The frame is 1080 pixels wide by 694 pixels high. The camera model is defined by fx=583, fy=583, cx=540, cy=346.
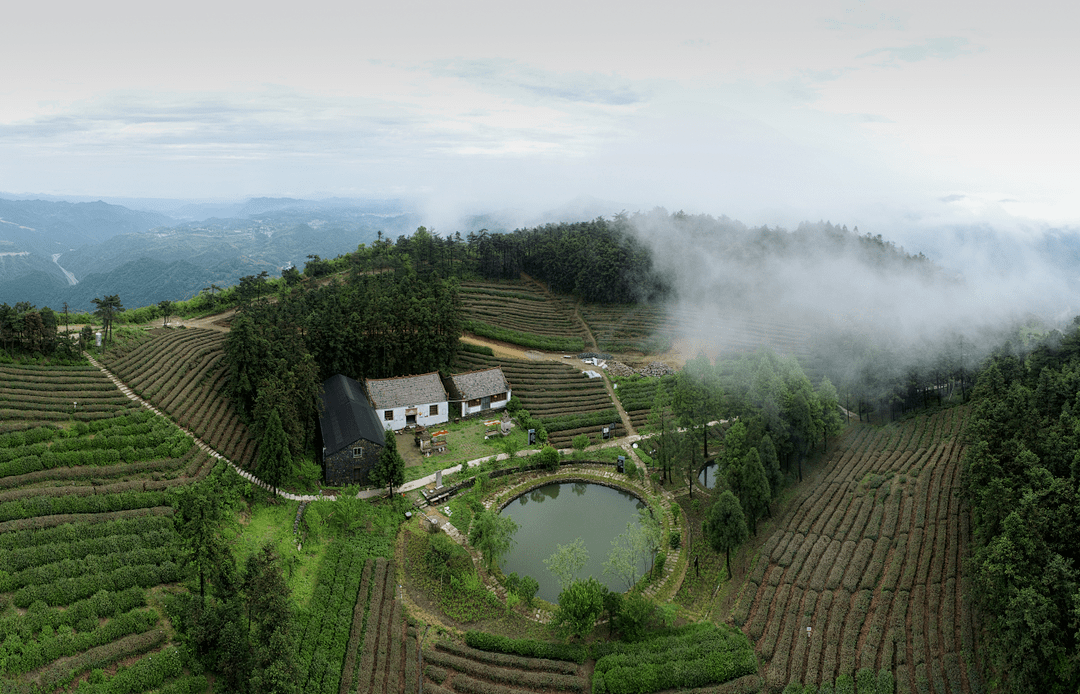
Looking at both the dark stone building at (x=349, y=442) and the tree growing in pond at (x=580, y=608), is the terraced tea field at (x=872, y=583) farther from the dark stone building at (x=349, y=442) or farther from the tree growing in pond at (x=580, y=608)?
the dark stone building at (x=349, y=442)

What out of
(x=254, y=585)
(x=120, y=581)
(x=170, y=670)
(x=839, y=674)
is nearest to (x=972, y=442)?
(x=839, y=674)

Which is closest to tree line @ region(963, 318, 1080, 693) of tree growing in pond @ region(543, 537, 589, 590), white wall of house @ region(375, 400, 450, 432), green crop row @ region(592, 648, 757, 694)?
green crop row @ region(592, 648, 757, 694)

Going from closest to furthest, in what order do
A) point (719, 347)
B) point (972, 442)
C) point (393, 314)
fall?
point (972, 442), point (393, 314), point (719, 347)

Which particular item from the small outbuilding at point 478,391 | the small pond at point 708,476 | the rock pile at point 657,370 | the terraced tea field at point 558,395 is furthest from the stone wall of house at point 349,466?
the rock pile at point 657,370

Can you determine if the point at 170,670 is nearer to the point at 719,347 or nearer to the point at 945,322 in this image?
the point at 719,347

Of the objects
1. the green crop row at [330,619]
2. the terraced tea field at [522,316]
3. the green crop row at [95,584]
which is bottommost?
the green crop row at [330,619]

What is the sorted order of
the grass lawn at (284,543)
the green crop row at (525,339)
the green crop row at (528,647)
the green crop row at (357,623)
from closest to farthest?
the green crop row at (357,623), the green crop row at (528,647), the grass lawn at (284,543), the green crop row at (525,339)

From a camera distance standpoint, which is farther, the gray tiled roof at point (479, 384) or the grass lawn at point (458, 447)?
the gray tiled roof at point (479, 384)
